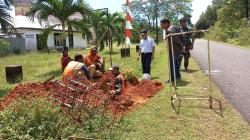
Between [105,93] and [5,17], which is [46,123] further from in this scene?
[5,17]

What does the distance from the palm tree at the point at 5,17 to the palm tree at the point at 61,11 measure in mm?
5127

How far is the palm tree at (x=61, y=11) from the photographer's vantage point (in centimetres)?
1751

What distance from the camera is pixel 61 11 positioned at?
1766cm

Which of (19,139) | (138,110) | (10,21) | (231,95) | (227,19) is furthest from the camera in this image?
(227,19)

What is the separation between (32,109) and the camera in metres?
5.72

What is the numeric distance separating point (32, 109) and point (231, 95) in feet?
14.7

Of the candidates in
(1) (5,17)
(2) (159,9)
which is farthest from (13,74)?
(2) (159,9)

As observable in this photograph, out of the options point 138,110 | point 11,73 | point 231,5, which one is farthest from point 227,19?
point 138,110

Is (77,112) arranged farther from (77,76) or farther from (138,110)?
(77,76)

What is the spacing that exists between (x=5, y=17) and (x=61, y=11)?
18.9ft

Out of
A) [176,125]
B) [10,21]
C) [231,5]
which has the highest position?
[231,5]

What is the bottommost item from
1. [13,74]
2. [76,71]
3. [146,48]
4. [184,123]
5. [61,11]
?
[184,123]

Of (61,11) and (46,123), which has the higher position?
(61,11)

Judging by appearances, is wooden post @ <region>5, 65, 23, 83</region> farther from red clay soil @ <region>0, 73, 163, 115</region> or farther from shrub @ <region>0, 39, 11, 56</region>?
shrub @ <region>0, 39, 11, 56</region>
